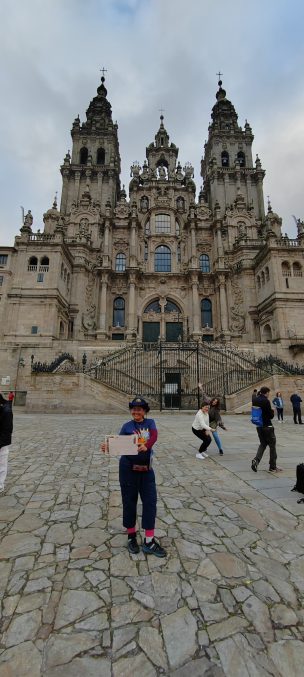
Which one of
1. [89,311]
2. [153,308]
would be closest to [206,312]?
[153,308]

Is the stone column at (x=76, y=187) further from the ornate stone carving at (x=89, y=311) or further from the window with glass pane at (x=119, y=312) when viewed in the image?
the window with glass pane at (x=119, y=312)

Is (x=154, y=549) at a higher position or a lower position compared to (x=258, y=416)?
lower

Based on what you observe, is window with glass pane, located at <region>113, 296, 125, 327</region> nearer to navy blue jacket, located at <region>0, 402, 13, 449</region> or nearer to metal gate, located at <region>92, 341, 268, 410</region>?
metal gate, located at <region>92, 341, 268, 410</region>

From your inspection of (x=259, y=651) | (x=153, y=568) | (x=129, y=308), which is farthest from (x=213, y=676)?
(x=129, y=308)

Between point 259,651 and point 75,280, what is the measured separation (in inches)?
1330

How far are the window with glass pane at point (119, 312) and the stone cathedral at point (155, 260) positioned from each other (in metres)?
0.13

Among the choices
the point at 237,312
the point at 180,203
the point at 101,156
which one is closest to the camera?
the point at 237,312

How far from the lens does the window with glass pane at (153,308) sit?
117 feet

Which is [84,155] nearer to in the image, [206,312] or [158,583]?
[206,312]

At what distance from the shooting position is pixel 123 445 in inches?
117

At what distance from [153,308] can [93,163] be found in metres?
22.9

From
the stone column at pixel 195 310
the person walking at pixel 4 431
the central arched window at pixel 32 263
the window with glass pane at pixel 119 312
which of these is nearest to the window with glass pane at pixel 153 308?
the window with glass pane at pixel 119 312

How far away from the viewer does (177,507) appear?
13.6 feet

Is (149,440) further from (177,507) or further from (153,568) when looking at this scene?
(177,507)
